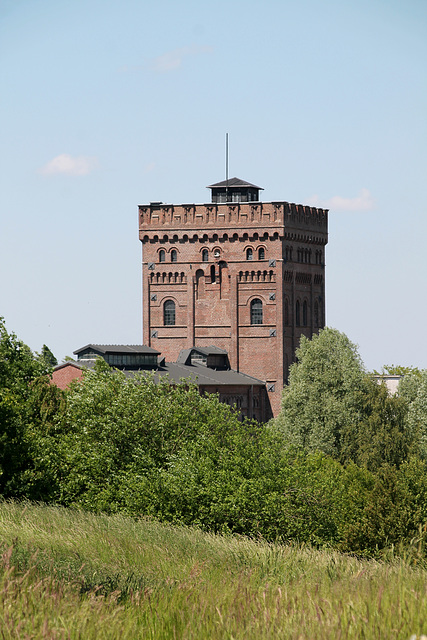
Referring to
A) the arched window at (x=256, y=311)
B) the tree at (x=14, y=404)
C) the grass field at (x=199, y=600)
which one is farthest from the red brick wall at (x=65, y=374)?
the grass field at (x=199, y=600)

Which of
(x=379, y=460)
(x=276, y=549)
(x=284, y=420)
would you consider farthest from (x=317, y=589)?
(x=284, y=420)

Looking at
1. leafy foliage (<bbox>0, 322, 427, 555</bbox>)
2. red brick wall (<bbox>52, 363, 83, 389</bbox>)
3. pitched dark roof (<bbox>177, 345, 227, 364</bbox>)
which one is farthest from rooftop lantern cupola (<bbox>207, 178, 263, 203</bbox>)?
leafy foliage (<bbox>0, 322, 427, 555</bbox>)

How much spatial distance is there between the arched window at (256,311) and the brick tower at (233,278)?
107mm

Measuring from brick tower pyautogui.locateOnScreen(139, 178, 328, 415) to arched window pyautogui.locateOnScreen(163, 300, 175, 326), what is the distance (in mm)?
66

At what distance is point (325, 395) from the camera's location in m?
74.3

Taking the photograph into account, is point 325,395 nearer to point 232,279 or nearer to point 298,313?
point 232,279

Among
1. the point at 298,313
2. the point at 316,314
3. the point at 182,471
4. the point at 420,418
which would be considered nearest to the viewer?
the point at 182,471

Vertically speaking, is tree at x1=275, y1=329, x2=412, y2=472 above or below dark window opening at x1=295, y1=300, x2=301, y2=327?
below

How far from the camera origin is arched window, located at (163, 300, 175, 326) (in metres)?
105

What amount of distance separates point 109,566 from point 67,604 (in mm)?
4437

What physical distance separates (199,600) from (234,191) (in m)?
98.3

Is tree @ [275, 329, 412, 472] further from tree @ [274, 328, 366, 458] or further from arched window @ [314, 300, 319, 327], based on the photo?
arched window @ [314, 300, 319, 327]

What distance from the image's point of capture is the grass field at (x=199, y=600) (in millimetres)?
8000

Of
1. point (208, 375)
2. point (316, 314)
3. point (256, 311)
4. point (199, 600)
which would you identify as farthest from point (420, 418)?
point (199, 600)
